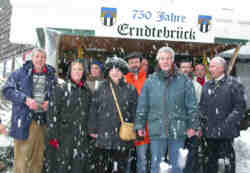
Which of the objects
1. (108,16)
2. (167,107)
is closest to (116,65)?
(167,107)

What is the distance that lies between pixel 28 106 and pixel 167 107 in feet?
6.10

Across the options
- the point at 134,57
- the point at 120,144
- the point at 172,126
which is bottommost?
the point at 120,144

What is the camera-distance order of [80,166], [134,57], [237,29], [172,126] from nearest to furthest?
[172,126], [80,166], [134,57], [237,29]

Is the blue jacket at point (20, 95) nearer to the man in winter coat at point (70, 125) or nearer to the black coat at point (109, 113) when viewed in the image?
the man in winter coat at point (70, 125)

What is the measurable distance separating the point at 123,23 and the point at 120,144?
240 centimetres

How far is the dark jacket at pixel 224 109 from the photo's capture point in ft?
11.4

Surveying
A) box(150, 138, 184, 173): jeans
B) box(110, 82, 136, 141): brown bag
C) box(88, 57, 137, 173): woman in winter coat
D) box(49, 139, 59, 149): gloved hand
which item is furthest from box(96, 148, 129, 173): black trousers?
box(49, 139, 59, 149): gloved hand

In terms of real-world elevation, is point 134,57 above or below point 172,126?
above

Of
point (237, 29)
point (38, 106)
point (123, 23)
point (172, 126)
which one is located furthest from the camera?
point (237, 29)

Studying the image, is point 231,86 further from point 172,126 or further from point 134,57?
point 134,57

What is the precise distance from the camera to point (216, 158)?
12.2 feet

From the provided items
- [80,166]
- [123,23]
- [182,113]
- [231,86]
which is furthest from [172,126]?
[123,23]

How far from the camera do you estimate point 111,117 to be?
3.34 metres

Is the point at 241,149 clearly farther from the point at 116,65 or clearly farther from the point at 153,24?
the point at 116,65
